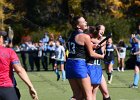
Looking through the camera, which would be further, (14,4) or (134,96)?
(14,4)

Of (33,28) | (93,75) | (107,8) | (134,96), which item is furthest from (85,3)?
(93,75)

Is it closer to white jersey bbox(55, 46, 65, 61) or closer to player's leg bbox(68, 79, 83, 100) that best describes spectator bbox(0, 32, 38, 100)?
player's leg bbox(68, 79, 83, 100)

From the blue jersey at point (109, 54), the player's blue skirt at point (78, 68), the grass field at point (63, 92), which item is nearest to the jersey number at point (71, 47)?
the player's blue skirt at point (78, 68)

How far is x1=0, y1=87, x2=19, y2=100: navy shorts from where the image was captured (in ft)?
26.1

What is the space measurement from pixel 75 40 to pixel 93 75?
46.5 inches

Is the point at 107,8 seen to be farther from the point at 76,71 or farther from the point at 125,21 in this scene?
the point at 76,71

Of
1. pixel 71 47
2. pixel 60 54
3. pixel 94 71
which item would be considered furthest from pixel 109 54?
pixel 71 47

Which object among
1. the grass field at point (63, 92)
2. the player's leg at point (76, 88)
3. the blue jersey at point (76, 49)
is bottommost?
the grass field at point (63, 92)

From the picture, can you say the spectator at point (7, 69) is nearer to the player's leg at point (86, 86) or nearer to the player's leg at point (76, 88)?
the player's leg at point (86, 86)

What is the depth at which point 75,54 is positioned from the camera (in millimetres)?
10586

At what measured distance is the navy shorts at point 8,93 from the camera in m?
7.96

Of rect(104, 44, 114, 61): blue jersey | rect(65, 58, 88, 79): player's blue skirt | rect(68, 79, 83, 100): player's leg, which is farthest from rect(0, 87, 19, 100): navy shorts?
rect(104, 44, 114, 61): blue jersey

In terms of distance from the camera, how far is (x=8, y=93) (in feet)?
26.2

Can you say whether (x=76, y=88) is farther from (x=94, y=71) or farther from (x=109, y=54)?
(x=109, y=54)
